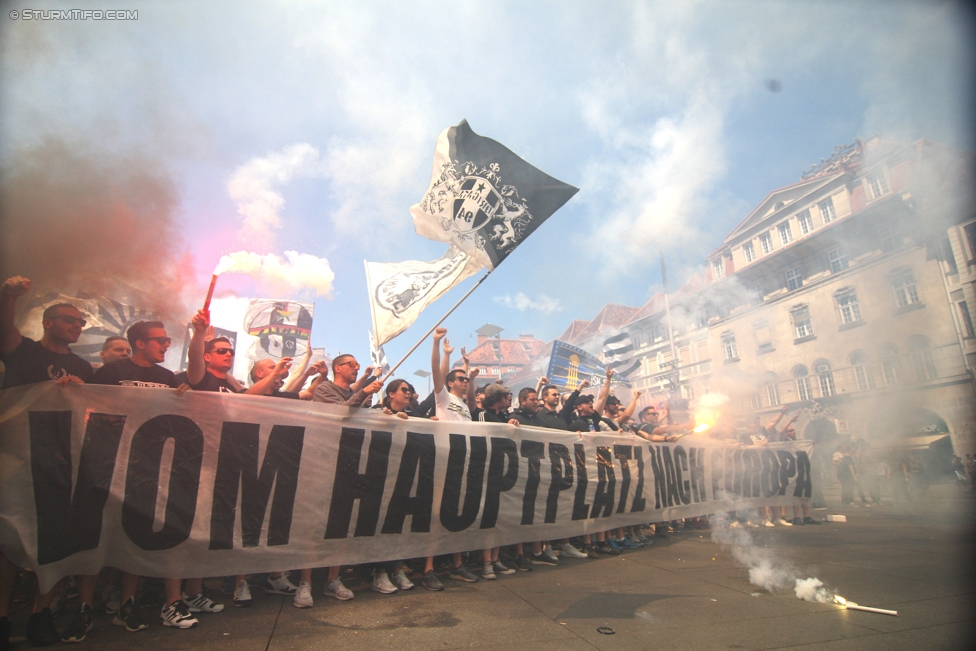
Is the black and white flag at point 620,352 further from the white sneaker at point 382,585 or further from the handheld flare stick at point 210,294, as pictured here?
the handheld flare stick at point 210,294

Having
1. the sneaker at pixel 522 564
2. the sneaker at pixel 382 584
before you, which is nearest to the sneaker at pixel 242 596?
the sneaker at pixel 382 584

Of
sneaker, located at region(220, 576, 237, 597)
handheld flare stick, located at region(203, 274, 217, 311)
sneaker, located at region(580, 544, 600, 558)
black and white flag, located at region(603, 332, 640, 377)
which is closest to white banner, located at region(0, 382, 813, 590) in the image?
sneaker, located at region(580, 544, 600, 558)

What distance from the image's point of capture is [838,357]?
2294 centimetres

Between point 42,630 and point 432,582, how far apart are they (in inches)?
92.3

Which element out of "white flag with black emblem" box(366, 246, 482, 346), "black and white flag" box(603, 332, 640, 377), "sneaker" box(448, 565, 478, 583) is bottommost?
"sneaker" box(448, 565, 478, 583)

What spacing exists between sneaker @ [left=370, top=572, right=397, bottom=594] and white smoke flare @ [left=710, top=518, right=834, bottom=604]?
297 cm

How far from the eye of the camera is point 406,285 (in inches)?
215

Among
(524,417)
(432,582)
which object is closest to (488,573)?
(432,582)

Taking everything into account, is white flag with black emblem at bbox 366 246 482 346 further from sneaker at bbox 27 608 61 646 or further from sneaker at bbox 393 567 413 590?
sneaker at bbox 27 608 61 646

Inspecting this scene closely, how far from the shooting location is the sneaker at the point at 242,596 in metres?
3.16

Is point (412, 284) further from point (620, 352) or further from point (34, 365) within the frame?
point (620, 352)

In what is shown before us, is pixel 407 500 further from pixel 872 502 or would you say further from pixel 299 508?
pixel 872 502

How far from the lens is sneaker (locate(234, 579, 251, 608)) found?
3162 millimetres

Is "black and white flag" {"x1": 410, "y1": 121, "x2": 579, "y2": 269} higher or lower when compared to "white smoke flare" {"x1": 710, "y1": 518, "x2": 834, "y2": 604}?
higher
